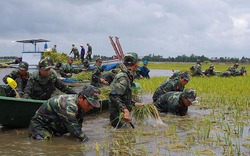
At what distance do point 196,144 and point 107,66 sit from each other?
2020 cm

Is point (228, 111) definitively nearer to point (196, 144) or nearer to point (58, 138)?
point (196, 144)

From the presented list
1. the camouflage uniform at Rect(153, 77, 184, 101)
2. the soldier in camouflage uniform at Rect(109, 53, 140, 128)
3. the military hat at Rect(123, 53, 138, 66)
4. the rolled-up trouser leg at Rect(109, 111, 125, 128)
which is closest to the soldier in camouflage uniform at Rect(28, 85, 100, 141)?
the soldier in camouflage uniform at Rect(109, 53, 140, 128)

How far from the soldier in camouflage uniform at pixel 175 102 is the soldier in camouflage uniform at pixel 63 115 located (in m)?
2.53

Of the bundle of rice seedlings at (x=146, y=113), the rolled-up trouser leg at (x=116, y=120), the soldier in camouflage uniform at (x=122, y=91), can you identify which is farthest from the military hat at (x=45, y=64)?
the bundle of rice seedlings at (x=146, y=113)

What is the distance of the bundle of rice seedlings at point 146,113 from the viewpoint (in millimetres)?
6391

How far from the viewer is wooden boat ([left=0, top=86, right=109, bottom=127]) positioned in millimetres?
5375

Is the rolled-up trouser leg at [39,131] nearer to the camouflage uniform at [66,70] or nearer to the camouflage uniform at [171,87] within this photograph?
the camouflage uniform at [171,87]

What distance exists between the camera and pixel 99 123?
270 inches

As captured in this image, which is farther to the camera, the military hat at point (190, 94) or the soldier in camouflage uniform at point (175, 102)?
the soldier in camouflage uniform at point (175, 102)

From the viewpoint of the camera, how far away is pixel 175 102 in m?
7.34

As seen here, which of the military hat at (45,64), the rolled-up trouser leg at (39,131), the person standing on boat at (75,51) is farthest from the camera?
the person standing on boat at (75,51)

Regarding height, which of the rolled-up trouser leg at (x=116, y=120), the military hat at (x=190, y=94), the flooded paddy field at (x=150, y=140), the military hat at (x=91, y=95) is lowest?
the flooded paddy field at (x=150, y=140)

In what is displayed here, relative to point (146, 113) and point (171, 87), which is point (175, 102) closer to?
point (171, 87)

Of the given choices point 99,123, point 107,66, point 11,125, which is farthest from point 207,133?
point 107,66
